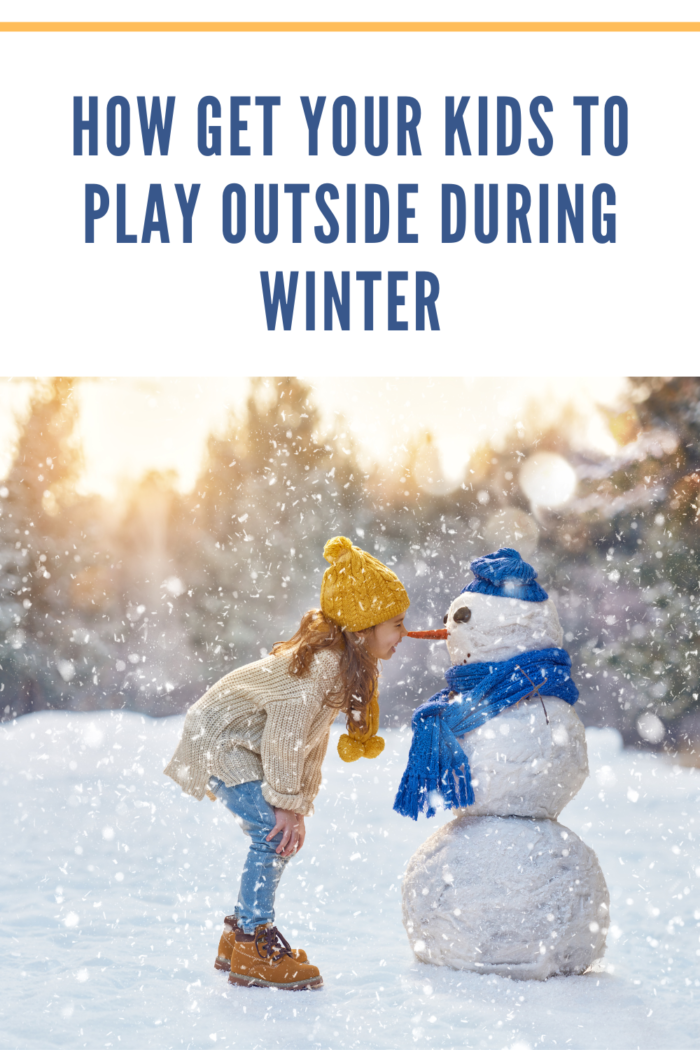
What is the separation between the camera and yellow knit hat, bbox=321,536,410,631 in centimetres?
276

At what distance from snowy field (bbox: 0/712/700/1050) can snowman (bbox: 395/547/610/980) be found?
4.2 inches

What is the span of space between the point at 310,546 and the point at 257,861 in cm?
473

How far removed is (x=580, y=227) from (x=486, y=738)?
2.03 meters

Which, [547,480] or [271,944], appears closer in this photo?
[271,944]

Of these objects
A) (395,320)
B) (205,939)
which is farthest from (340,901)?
(395,320)

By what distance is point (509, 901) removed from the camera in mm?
2572

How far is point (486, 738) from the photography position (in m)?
2.71

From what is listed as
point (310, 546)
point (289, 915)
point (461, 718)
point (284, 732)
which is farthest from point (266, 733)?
point (310, 546)

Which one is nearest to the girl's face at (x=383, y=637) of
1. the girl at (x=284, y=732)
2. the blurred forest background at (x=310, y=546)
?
the girl at (x=284, y=732)

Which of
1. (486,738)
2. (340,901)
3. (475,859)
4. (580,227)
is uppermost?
(580,227)

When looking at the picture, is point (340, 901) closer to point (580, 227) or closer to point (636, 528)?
point (580, 227)

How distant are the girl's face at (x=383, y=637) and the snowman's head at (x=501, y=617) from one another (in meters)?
0.17

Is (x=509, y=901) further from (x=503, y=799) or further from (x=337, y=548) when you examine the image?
(x=337, y=548)

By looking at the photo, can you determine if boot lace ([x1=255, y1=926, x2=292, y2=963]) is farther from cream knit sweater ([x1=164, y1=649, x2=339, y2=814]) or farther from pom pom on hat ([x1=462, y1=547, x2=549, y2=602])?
pom pom on hat ([x1=462, y1=547, x2=549, y2=602])
